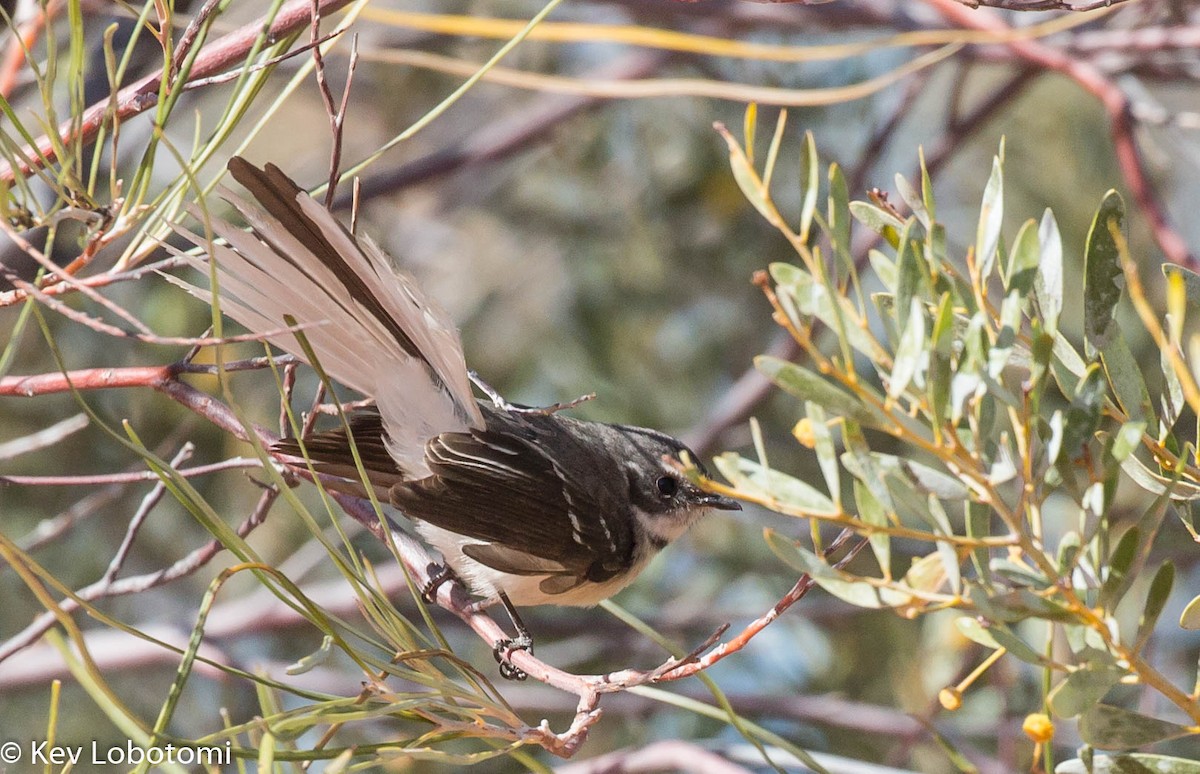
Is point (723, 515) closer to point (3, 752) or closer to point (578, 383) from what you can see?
point (578, 383)

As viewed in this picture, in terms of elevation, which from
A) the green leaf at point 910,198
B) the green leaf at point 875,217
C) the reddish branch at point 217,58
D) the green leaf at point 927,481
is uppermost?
the reddish branch at point 217,58

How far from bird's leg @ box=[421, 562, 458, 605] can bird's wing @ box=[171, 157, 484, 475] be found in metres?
0.18

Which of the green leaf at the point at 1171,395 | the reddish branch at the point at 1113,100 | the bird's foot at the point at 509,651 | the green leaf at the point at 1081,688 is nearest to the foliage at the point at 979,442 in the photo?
the green leaf at the point at 1081,688

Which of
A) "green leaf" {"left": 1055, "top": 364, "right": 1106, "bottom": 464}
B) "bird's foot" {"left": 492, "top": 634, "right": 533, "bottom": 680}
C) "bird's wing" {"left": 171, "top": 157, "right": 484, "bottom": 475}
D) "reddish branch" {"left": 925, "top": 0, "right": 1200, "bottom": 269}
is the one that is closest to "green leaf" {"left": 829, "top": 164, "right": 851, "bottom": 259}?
"green leaf" {"left": 1055, "top": 364, "right": 1106, "bottom": 464}

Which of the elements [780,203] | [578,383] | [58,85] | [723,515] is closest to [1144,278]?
[780,203]

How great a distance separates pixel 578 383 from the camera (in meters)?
3.83

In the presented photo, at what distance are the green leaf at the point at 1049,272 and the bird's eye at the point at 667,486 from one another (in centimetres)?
139

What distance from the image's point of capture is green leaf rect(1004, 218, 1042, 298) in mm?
935

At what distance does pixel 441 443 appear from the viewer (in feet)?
6.35

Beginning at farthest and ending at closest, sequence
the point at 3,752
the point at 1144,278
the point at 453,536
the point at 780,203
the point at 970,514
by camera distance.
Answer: the point at 780,203, the point at 1144,278, the point at 453,536, the point at 3,752, the point at 970,514

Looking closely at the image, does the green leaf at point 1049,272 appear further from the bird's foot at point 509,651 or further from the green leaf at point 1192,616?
the bird's foot at point 509,651

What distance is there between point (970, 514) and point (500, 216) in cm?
363

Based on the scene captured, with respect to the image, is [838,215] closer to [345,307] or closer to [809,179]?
[809,179]

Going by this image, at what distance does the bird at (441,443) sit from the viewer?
1.52m
